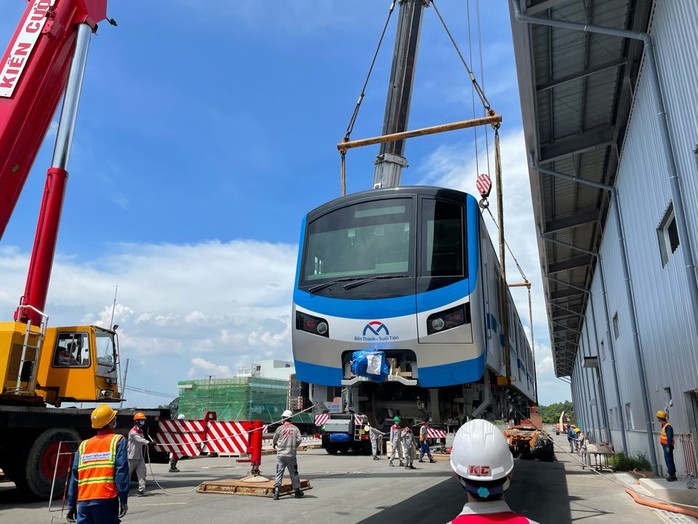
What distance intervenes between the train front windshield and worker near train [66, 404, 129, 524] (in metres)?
2.98

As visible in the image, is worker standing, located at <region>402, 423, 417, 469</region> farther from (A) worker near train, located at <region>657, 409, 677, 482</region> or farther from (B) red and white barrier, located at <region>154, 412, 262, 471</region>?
(A) worker near train, located at <region>657, 409, 677, 482</region>

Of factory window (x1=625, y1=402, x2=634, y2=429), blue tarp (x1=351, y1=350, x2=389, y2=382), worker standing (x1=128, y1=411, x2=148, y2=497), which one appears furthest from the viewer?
factory window (x1=625, y1=402, x2=634, y2=429)

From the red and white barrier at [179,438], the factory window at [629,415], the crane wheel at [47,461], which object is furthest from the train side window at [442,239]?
the factory window at [629,415]

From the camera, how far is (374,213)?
21.9 feet

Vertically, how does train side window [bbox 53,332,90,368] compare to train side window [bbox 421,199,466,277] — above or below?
below

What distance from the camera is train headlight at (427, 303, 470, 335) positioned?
19.4ft

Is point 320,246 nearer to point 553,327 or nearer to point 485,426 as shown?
point 485,426

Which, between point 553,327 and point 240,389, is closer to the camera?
point 553,327

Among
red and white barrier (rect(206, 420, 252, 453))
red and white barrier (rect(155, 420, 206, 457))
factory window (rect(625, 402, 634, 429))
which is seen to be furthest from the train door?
factory window (rect(625, 402, 634, 429))

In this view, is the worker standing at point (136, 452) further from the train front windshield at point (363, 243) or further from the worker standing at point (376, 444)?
the worker standing at point (376, 444)

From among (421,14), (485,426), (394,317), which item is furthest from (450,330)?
(421,14)

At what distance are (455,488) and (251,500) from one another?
4.11m

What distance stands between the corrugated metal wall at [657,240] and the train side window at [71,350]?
10530 mm

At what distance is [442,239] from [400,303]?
961 mm
